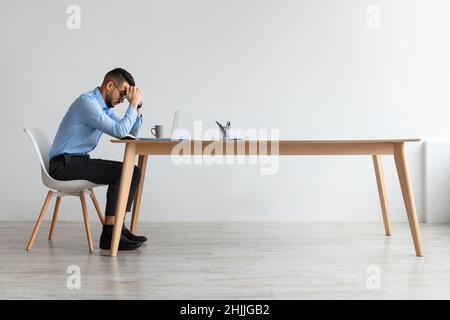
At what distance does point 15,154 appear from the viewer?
191 inches

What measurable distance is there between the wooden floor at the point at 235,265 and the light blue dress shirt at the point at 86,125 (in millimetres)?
615

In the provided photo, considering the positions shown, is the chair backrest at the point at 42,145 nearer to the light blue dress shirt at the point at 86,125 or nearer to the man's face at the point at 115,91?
the light blue dress shirt at the point at 86,125

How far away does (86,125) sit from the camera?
3.44 meters

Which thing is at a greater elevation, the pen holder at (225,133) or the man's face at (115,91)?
the man's face at (115,91)

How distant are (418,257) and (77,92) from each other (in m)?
3.02

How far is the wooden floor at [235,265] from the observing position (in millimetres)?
2475

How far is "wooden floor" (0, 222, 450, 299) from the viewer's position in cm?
247

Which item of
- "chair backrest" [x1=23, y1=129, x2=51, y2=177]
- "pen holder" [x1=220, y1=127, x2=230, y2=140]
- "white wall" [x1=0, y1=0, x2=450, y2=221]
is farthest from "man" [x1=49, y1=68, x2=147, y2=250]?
"white wall" [x1=0, y1=0, x2=450, y2=221]

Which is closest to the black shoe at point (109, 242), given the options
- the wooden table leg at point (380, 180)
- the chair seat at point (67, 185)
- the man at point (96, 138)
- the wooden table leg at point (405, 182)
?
the man at point (96, 138)

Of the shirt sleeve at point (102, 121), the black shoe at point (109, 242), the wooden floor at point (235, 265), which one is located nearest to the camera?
the wooden floor at point (235, 265)

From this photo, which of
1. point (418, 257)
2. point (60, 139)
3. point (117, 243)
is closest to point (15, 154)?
point (60, 139)
